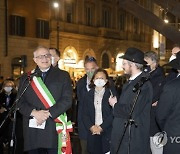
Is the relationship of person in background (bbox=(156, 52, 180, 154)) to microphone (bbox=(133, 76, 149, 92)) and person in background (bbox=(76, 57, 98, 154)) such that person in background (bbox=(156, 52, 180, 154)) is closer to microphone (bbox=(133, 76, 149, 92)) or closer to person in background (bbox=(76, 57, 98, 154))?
microphone (bbox=(133, 76, 149, 92))

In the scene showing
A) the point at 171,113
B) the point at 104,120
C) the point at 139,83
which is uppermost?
the point at 139,83

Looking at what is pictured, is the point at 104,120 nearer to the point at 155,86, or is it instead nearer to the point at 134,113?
the point at 155,86

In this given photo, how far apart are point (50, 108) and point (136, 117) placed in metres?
1.15

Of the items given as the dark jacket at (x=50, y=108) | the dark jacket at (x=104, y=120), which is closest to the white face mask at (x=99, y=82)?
the dark jacket at (x=104, y=120)

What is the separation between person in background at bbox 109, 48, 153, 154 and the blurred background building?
42.3 ft

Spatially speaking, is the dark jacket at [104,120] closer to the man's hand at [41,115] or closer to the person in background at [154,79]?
the person in background at [154,79]

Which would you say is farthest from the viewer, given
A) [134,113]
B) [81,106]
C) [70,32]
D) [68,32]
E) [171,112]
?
[70,32]

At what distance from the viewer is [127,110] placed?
16.8 ft

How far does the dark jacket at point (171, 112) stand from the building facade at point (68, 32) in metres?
15.0

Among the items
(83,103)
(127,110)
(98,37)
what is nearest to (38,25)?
(98,37)

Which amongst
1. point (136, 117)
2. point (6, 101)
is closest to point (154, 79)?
point (136, 117)

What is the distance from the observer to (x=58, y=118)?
18.5 feet

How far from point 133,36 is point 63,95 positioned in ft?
124

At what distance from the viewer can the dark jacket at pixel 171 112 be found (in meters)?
4.77
